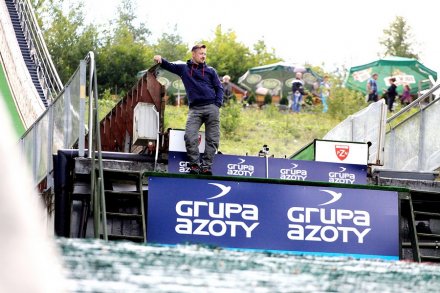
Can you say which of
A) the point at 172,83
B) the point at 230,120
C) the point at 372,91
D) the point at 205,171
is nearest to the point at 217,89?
the point at 205,171

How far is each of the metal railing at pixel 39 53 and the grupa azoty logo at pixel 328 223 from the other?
1911 centimetres

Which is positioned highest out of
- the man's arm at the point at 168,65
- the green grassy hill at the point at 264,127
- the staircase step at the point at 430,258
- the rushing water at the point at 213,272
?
the green grassy hill at the point at 264,127

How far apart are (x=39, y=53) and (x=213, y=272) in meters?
33.2

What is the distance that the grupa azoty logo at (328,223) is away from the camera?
14781mm

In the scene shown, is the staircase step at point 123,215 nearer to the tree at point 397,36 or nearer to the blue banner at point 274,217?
the blue banner at point 274,217

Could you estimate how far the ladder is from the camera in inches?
564

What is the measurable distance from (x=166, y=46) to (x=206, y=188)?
5997cm

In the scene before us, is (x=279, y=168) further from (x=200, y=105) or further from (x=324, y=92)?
(x=324, y=92)

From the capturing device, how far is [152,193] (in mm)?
14633

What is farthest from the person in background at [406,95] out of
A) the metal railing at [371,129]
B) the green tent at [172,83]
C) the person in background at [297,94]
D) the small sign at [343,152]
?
the small sign at [343,152]

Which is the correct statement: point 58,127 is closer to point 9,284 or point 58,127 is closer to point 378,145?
point 378,145

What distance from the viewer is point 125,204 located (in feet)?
48.3

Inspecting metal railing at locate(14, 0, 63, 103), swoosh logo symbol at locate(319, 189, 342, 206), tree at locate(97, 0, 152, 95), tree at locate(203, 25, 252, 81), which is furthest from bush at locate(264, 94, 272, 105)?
swoosh logo symbol at locate(319, 189, 342, 206)

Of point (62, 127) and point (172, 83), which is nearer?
point (62, 127)
